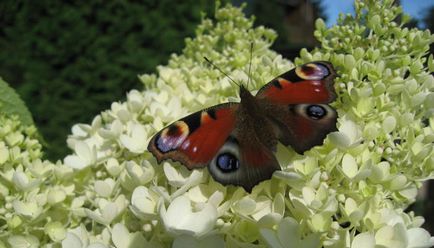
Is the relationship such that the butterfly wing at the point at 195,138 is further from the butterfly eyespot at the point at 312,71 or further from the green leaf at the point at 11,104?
the green leaf at the point at 11,104

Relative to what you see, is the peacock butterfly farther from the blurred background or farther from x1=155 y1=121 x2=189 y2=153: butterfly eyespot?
the blurred background

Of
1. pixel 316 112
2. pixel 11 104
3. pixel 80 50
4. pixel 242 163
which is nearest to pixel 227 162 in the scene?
pixel 242 163

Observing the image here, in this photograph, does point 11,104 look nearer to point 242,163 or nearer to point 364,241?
point 242,163

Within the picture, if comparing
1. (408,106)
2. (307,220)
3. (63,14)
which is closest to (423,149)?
(408,106)

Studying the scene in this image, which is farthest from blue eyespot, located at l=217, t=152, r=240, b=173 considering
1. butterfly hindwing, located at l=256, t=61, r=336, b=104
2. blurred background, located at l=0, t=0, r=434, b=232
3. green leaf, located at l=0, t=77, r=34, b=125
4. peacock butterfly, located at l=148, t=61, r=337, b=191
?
blurred background, located at l=0, t=0, r=434, b=232

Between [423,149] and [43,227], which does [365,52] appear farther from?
[43,227]
